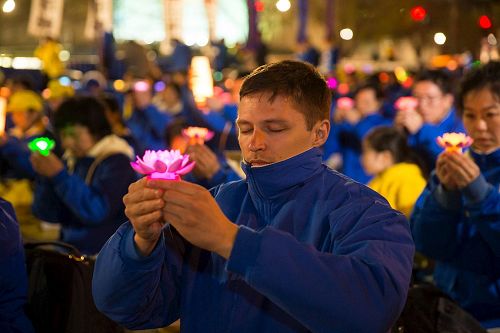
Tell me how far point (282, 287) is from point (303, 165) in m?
0.50

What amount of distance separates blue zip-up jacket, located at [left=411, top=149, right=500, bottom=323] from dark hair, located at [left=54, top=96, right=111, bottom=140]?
109 inches

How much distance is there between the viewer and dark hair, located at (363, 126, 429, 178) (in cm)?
597

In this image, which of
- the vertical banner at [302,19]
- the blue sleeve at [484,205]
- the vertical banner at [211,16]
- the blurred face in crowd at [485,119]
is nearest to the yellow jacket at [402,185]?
the blurred face in crowd at [485,119]

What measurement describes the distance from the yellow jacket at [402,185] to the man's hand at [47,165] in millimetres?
2318

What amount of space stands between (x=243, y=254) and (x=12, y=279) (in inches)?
69.0

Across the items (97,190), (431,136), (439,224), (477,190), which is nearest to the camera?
(477,190)

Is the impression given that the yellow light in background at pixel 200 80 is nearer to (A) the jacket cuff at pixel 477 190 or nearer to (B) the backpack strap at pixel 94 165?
(B) the backpack strap at pixel 94 165

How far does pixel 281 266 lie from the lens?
1.96 meters

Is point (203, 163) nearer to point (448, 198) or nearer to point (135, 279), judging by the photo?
point (448, 198)

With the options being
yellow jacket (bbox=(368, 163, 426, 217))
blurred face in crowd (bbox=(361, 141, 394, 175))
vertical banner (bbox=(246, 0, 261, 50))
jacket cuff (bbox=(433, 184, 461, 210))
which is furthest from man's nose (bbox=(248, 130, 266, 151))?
vertical banner (bbox=(246, 0, 261, 50))

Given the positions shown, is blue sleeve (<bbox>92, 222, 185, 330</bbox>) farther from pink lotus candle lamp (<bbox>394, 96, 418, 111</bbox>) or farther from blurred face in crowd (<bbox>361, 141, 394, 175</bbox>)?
pink lotus candle lamp (<bbox>394, 96, 418, 111</bbox>)

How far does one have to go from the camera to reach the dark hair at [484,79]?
13.5 ft

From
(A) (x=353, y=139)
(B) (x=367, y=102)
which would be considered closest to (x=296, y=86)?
(A) (x=353, y=139)

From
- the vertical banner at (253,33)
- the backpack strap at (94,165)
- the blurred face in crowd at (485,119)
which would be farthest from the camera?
the vertical banner at (253,33)
